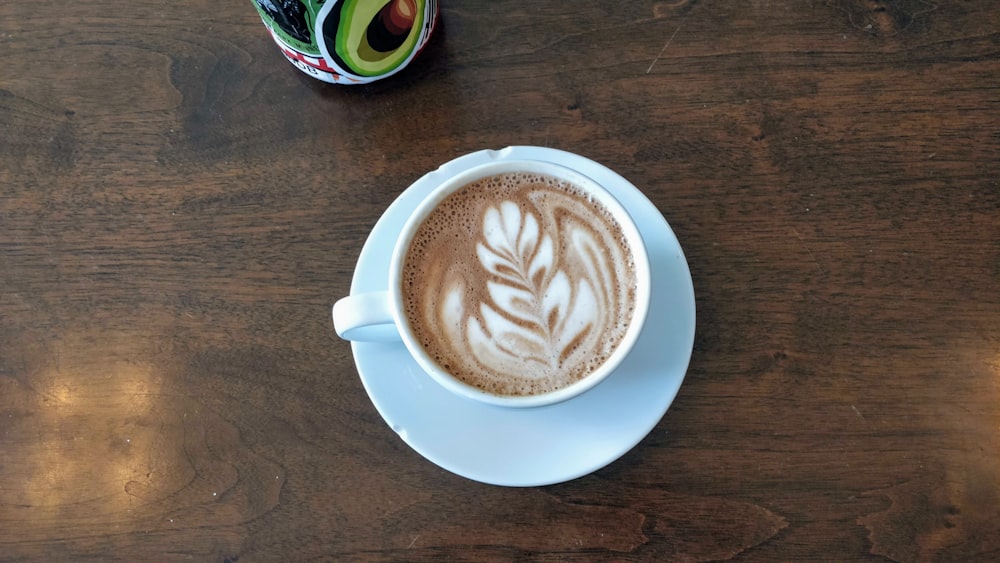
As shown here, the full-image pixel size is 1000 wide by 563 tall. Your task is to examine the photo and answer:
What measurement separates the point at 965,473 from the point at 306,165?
827 mm

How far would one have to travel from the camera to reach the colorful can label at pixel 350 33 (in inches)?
27.9

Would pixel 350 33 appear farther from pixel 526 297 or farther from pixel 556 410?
pixel 556 410

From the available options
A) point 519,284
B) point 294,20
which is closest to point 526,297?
point 519,284

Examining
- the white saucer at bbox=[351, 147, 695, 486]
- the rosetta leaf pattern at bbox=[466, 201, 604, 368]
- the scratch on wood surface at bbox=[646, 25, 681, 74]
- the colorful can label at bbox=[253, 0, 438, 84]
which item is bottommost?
the white saucer at bbox=[351, 147, 695, 486]

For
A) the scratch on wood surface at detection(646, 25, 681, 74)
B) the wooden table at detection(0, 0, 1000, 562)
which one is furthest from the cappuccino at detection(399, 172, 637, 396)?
the scratch on wood surface at detection(646, 25, 681, 74)

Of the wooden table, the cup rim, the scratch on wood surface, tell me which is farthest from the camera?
the scratch on wood surface

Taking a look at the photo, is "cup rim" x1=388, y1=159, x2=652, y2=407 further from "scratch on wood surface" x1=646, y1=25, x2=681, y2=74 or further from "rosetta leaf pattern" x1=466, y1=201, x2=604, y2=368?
"scratch on wood surface" x1=646, y1=25, x2=681, y2=74

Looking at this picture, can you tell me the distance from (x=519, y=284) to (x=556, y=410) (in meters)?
0.14

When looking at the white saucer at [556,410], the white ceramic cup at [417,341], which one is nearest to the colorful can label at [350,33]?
the white ceramic cup at [417,341]

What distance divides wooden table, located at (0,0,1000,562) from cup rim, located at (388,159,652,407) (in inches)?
6.3

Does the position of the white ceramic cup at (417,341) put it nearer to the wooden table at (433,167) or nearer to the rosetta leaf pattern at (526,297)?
the rosetta leaf pattern at (526,297)

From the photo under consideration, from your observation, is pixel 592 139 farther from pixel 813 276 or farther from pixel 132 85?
pixel 132 85

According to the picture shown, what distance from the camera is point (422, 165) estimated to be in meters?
0.85

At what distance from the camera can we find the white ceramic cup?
2.08 feet
